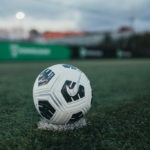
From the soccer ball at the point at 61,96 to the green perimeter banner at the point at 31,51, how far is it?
1123cm

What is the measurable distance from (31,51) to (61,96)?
12.3 metres

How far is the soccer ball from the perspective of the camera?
1781mm

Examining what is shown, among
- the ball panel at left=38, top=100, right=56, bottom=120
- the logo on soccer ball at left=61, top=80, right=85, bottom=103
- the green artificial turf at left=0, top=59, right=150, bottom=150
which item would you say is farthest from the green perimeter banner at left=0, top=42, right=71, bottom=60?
the logo on soccer ball at left=61, top=80, right=85, bottom=103

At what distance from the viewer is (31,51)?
1348cm

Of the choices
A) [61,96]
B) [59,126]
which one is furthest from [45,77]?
[59,126]

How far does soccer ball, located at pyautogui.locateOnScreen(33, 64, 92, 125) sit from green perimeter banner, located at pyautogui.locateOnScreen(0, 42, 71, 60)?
1123cm

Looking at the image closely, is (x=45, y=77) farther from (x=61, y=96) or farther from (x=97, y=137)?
(x=97, y=137)

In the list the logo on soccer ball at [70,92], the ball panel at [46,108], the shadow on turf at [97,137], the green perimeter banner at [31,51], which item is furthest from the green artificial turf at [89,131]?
the green perimeter banner at [31,51]

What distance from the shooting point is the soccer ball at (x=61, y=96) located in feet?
5.84

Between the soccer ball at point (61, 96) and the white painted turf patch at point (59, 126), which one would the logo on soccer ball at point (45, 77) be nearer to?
the soccer ball at point (61, 96)

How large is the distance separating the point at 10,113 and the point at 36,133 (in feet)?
2.71

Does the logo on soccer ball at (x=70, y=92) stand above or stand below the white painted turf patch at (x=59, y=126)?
above

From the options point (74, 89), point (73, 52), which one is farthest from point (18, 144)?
point (73, 52)

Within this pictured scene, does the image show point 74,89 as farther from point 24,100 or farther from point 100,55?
point 100,55
